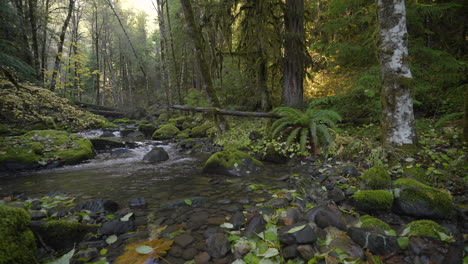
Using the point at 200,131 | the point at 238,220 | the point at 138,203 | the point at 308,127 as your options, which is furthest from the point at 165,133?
the point at 238,220

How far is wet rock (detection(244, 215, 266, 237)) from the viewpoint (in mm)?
2512

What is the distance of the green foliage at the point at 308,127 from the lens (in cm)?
566

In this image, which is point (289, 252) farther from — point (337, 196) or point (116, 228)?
point (116, 228)

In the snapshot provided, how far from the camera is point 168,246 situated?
8.05 feet

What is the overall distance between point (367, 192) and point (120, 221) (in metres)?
3.32

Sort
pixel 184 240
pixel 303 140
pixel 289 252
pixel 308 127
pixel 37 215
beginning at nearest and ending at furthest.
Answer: pixel 289 252, pixel 184 240, pixel 37 215, pixel 303 140, pixel 308 127

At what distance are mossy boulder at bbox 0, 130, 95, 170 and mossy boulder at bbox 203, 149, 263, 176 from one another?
15.8 ft

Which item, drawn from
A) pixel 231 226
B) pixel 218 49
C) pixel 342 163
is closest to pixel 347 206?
pixel 231 226

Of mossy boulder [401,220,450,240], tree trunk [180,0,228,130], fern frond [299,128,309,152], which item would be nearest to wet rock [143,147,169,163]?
tree trunk [180,0,228,130]

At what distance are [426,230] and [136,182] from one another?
16.6 feet

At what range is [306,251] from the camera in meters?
2.01

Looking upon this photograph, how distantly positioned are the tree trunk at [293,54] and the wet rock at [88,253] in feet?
23.8

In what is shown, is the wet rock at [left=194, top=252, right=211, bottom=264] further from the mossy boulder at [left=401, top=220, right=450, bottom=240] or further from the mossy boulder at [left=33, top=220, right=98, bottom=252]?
the mossy boulder at [left=401, top=220, right=450, bottom=240]

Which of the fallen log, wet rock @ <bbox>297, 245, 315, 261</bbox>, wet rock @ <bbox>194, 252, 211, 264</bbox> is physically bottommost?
wet rock @ <bbox>194, 252, 211, 264</bbox>
